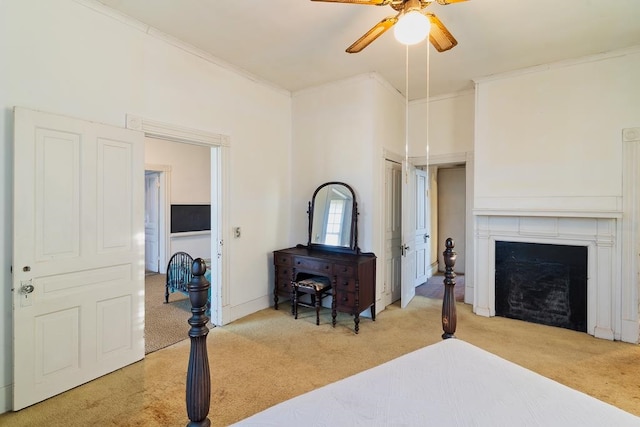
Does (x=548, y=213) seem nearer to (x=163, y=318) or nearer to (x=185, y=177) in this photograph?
(x=163, y=318)

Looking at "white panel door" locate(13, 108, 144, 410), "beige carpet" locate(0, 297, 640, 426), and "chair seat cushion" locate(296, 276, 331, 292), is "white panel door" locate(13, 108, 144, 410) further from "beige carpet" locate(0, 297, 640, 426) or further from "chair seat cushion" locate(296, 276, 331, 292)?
"chair seat cushion" locate(296, 276, 331, 292)

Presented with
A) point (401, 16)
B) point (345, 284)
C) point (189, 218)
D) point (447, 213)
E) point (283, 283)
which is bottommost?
point (283, 283)

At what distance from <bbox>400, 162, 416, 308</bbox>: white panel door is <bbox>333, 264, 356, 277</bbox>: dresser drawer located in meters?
1.02

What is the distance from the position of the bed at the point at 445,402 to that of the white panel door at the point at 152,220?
231 inches

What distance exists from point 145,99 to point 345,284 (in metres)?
2.77

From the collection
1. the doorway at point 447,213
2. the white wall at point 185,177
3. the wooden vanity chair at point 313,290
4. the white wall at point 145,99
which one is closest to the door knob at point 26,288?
the white wall at point 145,99

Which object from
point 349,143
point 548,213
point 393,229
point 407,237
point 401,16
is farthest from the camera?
point 393,229

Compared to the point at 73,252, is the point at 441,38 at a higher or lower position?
higher

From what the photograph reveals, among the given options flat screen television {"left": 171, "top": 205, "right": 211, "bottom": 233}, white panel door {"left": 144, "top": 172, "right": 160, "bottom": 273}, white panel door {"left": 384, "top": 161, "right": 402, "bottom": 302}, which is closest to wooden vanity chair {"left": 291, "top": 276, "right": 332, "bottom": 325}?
white panel door {"left": 384, "top": 161, "right": 402, "bottom": 302}

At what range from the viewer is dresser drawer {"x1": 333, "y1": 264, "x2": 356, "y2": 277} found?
3.58 m

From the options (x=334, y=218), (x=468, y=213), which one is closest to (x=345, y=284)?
(x=334, y=218)

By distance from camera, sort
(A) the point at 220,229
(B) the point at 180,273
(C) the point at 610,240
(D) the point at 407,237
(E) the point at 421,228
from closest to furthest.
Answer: (C) the point at 610,240, (A) the point at 220,229, (B) the point at 180,273, (D) the point at 407,237, (E) the point at 421,228

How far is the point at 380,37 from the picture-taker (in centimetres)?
307

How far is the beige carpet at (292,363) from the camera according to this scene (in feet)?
7.09
